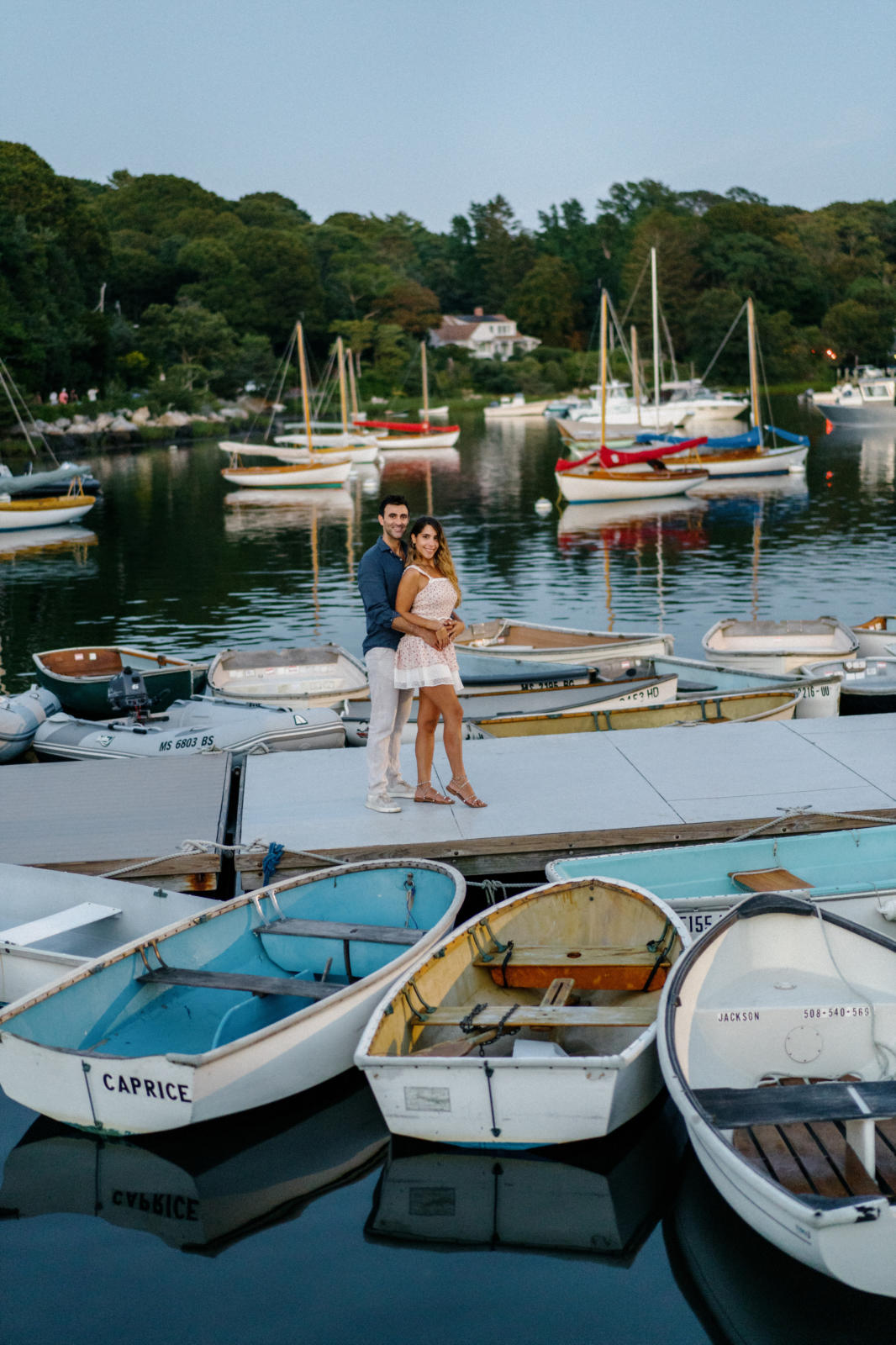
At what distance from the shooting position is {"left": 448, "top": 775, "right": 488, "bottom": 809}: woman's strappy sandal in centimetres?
906

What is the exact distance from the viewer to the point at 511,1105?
18.6ft

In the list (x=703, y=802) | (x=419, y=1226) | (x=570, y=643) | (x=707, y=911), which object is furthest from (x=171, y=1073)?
(x=570, y=643)

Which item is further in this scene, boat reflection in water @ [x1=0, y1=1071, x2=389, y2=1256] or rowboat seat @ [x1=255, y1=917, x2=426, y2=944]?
rowboat seat @ [x1=255, y1=917, x2=426, y2=944]

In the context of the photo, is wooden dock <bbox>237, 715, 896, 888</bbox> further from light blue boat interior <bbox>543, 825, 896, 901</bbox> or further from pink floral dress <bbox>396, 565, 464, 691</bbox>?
pink floral dress <bbox>396, 565, 464, 691</bbox>

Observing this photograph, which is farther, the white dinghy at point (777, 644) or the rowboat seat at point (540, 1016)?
the white dinghy at point (777, 644)

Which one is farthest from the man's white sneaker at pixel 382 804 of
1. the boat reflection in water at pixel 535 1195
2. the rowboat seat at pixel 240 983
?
the boat reflection in water at pixel 535 1195

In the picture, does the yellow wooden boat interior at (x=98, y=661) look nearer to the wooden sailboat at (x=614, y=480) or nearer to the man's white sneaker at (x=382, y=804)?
the man's white sneaker at (x=382, y=804)

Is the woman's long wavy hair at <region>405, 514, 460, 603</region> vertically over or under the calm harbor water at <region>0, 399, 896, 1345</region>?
over

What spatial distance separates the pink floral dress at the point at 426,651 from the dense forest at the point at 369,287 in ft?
227

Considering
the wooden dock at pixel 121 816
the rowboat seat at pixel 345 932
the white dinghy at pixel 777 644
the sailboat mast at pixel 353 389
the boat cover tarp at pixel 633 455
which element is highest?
the sailboat mast at pixel 353 389

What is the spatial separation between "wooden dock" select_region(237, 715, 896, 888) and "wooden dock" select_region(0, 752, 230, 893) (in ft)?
→ 1.05

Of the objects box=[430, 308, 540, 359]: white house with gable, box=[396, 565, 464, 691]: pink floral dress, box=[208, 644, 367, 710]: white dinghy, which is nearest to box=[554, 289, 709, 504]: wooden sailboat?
box=[208, 644, 367, 710]: white dinghy

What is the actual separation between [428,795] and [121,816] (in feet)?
7.76

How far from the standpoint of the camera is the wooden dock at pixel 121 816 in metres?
8.38
